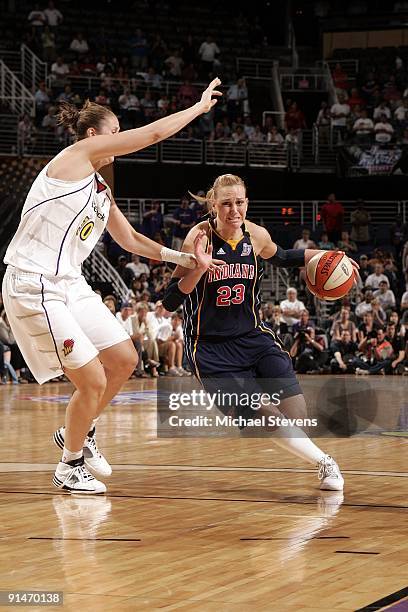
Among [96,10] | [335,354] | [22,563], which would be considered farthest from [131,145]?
[96,10]

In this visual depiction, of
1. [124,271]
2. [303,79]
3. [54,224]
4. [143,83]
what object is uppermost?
[303,79]

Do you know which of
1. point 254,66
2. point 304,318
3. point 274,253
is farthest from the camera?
point 254,66

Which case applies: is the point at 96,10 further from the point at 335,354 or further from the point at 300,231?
the point at 335,354

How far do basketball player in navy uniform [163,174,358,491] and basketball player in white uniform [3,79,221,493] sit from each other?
386mm

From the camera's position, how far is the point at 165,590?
4004 mm

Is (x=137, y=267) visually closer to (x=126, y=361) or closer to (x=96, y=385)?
(x=126, y=361)

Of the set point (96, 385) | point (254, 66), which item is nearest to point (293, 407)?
point (96, 385)

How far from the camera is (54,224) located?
601cm

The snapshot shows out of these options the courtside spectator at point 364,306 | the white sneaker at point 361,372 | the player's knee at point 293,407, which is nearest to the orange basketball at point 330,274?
the player's knee at point 293,407

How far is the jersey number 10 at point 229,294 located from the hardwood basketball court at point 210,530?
116 centimetres

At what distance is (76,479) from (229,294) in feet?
4.84

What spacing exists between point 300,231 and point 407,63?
25.0 ft

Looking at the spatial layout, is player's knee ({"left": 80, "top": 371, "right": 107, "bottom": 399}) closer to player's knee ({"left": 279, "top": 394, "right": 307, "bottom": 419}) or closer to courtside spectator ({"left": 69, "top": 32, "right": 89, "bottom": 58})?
player's knee ({"left": 279, "top": 394, "right": 307, "bottom": 419})

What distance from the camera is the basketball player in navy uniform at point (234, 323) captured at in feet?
21.4
